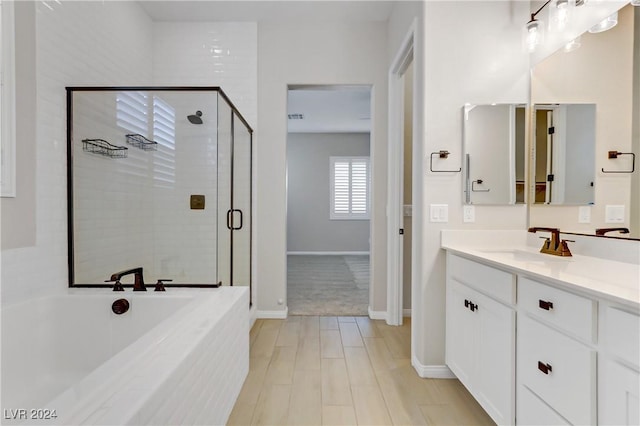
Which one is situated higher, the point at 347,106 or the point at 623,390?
the point at 347,106

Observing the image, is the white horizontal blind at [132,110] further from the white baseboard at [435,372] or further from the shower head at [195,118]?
the white baseboard at [435,372]

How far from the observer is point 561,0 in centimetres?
185

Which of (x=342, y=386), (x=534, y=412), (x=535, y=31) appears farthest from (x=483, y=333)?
(x=535, y=31)

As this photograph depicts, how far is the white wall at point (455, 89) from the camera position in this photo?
7.11 ft

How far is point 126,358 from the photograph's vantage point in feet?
3.58

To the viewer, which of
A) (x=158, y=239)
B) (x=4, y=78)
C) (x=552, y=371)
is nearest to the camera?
(x=552, y=371)

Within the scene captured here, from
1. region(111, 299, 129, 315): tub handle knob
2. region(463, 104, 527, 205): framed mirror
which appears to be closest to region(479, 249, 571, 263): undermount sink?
region(463, 104, 527, 205): framed mirror

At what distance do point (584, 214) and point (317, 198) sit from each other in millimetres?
6254

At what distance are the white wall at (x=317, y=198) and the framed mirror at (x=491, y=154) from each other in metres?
5.62

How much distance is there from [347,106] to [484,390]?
4.88m

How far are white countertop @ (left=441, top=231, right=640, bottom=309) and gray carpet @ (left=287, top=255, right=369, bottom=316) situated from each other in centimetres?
174

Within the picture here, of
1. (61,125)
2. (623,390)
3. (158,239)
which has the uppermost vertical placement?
(61,125)

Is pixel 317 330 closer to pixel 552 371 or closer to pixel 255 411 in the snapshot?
pixel 255 411

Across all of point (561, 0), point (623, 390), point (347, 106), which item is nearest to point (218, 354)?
point (623, 390)
